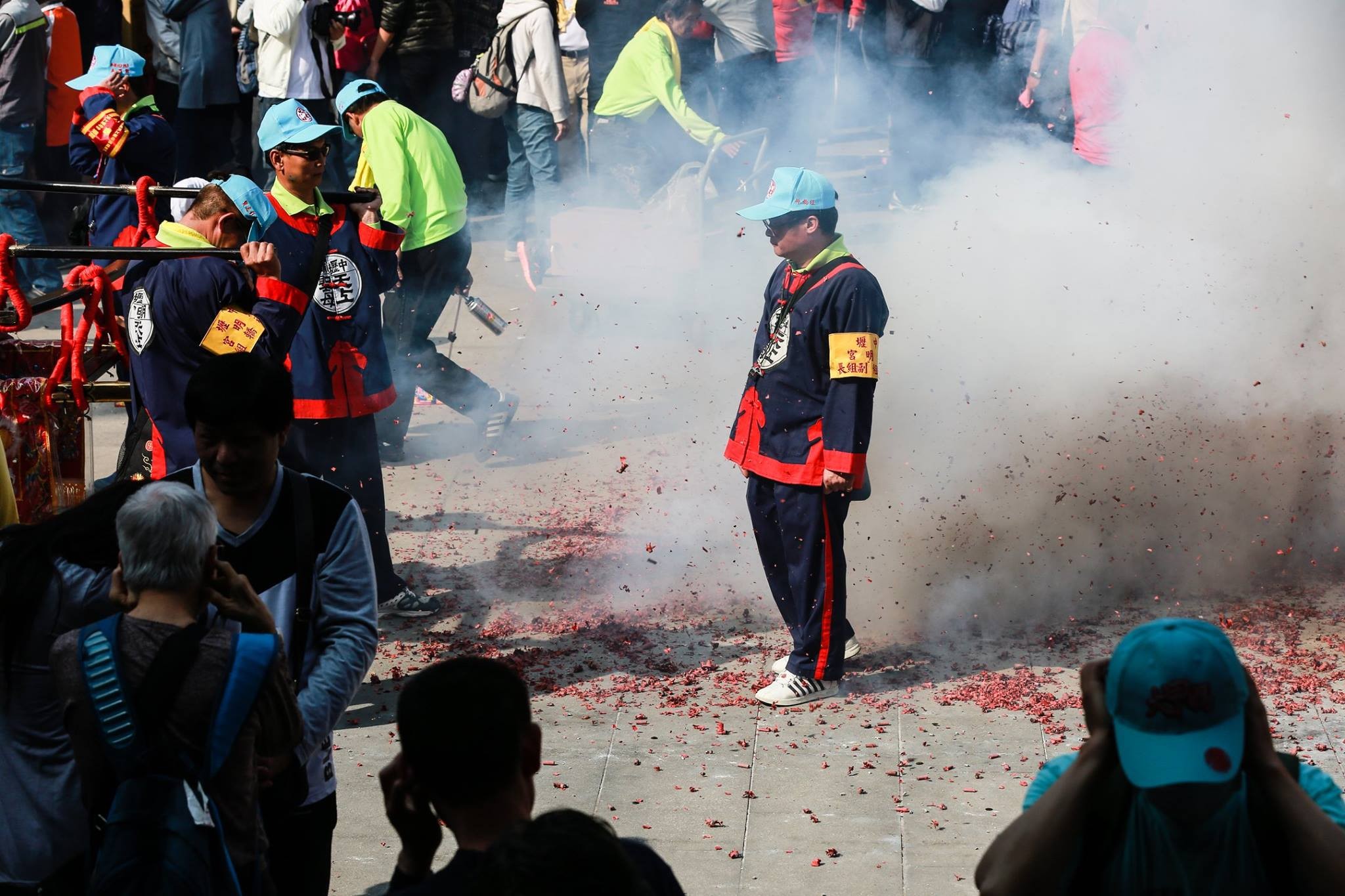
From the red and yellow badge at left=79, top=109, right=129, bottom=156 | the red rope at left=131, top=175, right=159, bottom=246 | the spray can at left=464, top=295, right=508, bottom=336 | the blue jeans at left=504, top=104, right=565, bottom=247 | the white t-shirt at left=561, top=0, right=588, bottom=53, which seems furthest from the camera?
the white t-shirt at left=561, top=0, right=588, bottom=53

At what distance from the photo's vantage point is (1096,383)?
7270 millimetres

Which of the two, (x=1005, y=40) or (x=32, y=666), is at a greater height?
(x=1005, y=40)

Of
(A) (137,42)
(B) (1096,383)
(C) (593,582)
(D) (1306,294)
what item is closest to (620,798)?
(C) (593,582)

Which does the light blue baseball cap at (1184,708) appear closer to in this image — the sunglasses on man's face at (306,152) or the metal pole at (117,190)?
the metal pole at (117,190)

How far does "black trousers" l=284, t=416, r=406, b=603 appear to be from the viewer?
5.70 meters

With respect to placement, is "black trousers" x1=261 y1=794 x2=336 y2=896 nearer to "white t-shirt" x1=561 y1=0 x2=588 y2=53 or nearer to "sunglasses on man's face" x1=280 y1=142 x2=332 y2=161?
"sunglasses on man's face" x1=280 y1=142 x2=332 y2=161

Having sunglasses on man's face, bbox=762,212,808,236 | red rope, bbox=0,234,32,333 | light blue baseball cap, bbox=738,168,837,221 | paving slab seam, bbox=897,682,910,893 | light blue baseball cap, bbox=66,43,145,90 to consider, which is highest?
light blue baseball cap, bbox=66,43,145,90

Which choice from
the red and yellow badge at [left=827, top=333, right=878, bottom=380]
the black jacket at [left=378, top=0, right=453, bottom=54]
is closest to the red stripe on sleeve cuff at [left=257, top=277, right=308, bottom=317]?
the red and yellow badge at [left=827, top=333, right=878, bottom=380]

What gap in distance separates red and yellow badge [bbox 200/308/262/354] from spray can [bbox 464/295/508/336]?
14.1 feet

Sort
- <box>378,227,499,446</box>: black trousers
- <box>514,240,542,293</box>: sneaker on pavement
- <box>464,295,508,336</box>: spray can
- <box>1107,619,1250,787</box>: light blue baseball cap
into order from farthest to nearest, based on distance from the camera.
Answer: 1. <box>514,240,542,293</box>: sneaker on pavement
2. <box>464,295,508,336</box>: spray can
3. <box>378,227,499,446</box>: black trousers
4. <box>1107,619,1250,787</box>: light blue baseball cap

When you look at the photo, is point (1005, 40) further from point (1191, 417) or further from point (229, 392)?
point (229, 392)

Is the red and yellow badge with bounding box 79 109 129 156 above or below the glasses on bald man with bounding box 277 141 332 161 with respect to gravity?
below

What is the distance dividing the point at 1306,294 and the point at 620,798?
14.5ft

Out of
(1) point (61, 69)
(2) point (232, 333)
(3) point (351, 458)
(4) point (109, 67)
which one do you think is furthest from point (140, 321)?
(1) point (61, 69)
